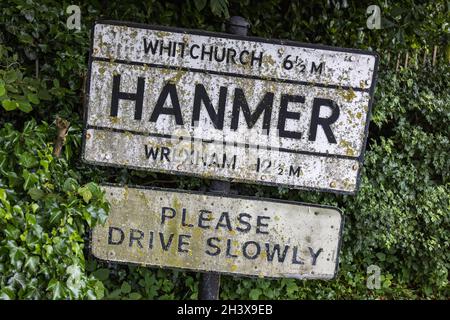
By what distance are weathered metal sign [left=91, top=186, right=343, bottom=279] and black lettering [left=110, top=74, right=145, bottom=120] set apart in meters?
0.32

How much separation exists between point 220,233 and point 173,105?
563 mm

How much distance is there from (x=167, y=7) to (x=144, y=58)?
56.0 inches

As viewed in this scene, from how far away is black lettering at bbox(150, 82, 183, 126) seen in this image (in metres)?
2.23

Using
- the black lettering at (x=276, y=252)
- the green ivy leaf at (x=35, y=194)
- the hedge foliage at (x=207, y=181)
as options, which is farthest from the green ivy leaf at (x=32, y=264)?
the black lettering at (x=276, y=252)

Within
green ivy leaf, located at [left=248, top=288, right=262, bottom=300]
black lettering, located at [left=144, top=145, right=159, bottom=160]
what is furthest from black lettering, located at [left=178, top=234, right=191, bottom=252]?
green ivy leaf, located at [left=248, top=288, right=262, bottom=300]

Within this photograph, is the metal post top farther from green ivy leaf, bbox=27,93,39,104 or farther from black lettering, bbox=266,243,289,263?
green ivy leaf, bbox=27,93,39,104

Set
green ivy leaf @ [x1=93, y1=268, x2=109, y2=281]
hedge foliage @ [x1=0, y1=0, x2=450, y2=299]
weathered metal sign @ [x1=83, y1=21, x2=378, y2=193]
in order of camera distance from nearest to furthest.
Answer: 1. hedge foliage @ [x1=0, y1=0, x2=450, y2=299]
2. weathered metal sign @ [x1=83, y1=21, x2=378, y2=193]
3. green ivy leaf @ [x1=93, y1=268, x2=109, y2=281]

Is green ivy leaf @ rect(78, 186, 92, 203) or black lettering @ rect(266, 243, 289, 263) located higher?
green ivy leaf @ rect(78, 186, 92, 203)

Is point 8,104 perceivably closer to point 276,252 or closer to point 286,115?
point 286,115

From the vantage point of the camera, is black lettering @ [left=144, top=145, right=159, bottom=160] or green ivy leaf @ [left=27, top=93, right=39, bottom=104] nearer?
black lettering @ [left=144, top=145, right=159, bottom=160]

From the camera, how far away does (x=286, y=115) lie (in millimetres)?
2223

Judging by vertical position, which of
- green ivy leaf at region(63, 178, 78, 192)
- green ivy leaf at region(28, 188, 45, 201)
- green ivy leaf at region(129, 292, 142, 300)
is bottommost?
green ivy leaf at region(129, 292, 142, 300)

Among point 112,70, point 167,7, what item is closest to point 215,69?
point 112,70
